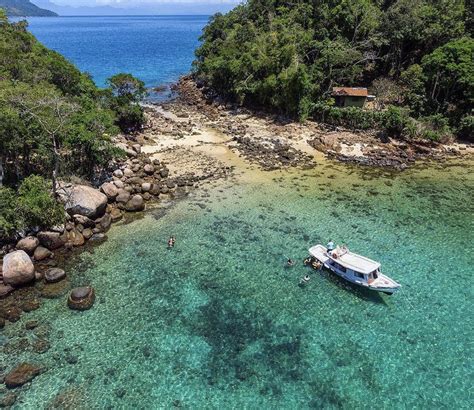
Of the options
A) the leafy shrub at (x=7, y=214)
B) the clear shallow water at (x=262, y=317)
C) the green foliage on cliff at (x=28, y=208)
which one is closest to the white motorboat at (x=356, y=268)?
the clear shallow water at (x=262, y=317)

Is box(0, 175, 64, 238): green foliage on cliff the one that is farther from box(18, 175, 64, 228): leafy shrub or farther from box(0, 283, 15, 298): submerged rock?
box(0, 283, 15, 298): submerged rock

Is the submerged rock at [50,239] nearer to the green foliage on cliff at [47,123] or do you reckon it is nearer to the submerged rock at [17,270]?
the submerged rock at [17,270]

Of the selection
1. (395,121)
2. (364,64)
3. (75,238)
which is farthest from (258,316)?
(364,64)

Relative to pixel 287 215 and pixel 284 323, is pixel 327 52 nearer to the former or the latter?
pixel 287 215

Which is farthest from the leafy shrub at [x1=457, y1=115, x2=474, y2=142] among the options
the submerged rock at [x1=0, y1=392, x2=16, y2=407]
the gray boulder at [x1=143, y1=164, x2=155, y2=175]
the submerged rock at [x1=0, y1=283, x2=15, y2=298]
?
the submerged rock at [x1=0, y1=392, x2=16, y2=407]

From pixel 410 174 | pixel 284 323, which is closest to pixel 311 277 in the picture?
pixel 284 323

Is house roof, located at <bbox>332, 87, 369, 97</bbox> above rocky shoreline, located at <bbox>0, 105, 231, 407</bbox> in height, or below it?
above
